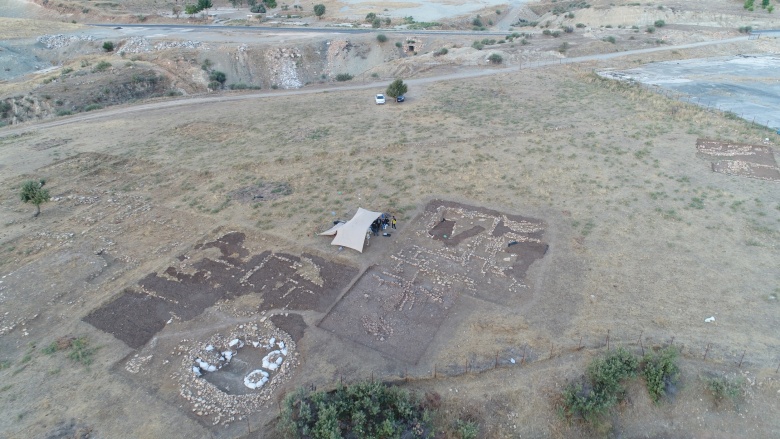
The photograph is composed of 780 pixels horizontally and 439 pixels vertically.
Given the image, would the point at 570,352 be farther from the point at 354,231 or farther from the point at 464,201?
the point at 464,201

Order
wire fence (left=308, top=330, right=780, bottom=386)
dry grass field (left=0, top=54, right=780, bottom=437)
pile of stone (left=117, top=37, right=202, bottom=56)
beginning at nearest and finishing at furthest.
Answer: dry grass field (left=0, top=54, right=780, bottom=437) < wire fence (left=308, top=330, right=780, bottom=386) < pile of stone (left=117, top=37, right=202, bottom=56)

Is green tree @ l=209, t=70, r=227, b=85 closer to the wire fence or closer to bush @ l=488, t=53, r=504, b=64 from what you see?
bush @ l=488, t=53, r=504, b=64

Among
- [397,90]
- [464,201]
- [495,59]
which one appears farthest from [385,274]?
[495,59]

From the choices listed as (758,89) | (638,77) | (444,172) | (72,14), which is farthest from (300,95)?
(72,14)

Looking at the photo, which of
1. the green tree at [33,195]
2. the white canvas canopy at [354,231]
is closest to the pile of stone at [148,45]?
the green tree at [33,195]

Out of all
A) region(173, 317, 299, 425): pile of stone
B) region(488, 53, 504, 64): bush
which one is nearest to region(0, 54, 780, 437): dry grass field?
region(173, 317, 299, 425): pile of stone
